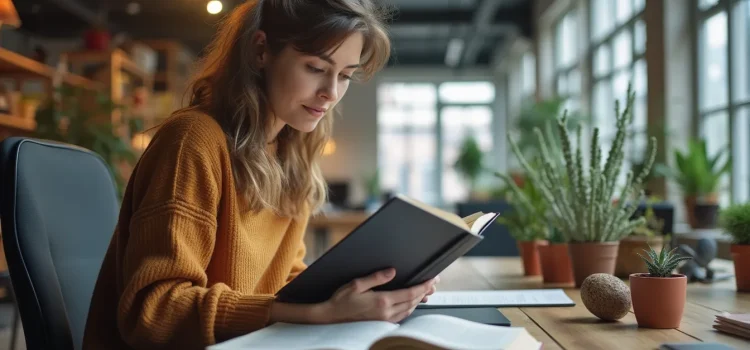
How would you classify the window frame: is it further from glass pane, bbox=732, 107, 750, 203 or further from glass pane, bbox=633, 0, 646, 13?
glass pane, bbox=633, 0, 646, 13

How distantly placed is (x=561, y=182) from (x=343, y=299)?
2.76 ft

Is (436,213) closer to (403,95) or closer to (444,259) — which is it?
(444,259)

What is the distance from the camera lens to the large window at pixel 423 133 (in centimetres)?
1312

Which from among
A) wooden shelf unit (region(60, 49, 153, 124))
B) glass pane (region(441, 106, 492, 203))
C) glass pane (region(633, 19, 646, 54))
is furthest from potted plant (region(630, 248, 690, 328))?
glass pane (region(441, 106, 492, 203))

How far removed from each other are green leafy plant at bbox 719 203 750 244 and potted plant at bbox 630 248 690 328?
461 millimetres

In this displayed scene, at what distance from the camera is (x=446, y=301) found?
142cm

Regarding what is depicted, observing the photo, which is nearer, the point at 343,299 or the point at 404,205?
the point at 404,205

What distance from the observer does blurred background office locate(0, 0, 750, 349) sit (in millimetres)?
4812

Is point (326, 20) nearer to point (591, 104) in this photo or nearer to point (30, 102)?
point (30, 102)

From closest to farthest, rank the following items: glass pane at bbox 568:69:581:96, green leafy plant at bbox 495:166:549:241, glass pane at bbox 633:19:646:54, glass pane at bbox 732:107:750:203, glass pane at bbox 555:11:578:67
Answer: green leafy plant at bbox 495:166:549:241 → glass pane at bbox 732:107:750:203 → glass pane at bbox 633:19:646:54 → glass pane at bbox 568:69:581:96 → glass pane at bbox 555:11:578:67

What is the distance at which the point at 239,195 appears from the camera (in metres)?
1.30

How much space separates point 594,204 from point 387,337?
845 mm

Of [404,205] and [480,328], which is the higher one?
[404,205]

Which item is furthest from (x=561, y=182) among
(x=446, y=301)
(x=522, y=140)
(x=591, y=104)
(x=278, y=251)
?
(x=591, y=104)
